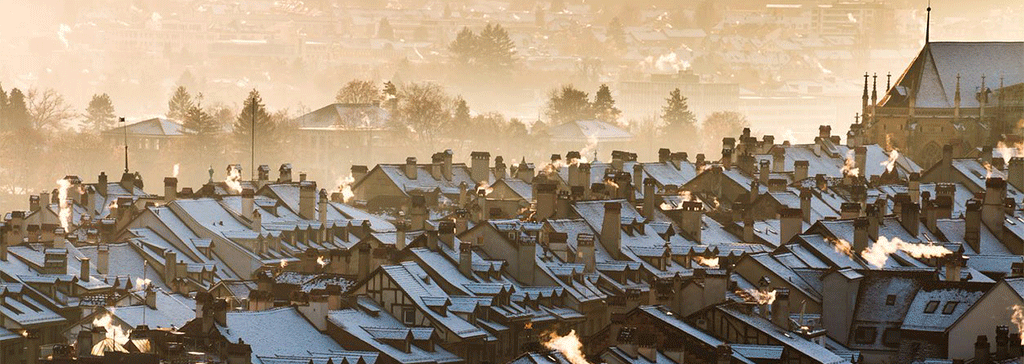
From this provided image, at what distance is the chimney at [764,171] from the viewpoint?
501ft

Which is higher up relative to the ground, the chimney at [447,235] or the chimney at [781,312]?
the chimney at [447,235]

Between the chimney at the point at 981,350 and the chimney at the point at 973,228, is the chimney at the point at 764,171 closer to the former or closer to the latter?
the chimney at the point at 973,228

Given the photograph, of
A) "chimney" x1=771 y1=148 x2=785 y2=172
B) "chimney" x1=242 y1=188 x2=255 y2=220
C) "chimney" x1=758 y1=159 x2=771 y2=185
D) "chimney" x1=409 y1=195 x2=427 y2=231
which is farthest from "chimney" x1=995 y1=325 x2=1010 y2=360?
"chimney" x1=771 y1=148 x2=785 y2=172

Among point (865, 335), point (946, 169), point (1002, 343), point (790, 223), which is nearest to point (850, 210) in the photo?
point (790, 223)

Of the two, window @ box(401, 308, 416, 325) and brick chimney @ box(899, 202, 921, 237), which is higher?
brick chimney @ box(899, 202, 921, 237)

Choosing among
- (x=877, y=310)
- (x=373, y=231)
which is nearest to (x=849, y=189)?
(x=373, y=231)

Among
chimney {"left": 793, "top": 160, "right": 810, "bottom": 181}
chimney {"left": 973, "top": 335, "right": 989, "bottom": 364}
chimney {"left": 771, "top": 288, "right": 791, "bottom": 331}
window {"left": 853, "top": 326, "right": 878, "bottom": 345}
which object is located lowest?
window {"left": 853, "top": 326, "right": 878, "bottom": 345}

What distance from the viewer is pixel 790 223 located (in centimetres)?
12800

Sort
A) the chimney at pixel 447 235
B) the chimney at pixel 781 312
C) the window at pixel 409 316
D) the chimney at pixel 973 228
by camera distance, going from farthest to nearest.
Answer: the chimney at pixel 973 228, the chimney at pixel 447 235, the window at pixel 409 316, the chimney at pixel 781 312

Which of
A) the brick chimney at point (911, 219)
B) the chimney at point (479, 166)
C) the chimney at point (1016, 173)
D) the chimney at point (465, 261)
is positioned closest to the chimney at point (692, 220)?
the brick chimney at point (911, 219)

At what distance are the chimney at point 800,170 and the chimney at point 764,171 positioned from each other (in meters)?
1.30

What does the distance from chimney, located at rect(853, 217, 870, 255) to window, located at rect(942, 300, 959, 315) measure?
45.8 feet

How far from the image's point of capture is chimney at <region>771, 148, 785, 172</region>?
537ft

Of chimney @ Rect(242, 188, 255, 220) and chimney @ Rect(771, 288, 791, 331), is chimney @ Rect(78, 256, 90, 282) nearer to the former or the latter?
chimney @ Rect(242, 188, 255, 220)
